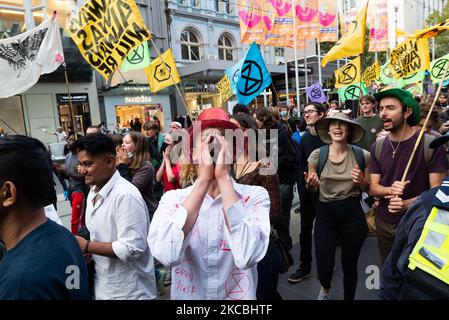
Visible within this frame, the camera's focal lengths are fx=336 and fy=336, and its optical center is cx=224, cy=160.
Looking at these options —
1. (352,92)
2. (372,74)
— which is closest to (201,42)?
(372,74)

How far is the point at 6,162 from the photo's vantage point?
1.29 metres

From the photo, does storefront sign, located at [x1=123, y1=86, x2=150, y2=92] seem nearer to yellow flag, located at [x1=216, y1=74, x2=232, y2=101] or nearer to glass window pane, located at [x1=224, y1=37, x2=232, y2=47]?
glass window pane, located at [x1=224, y1=37, x2=232, y2=47]

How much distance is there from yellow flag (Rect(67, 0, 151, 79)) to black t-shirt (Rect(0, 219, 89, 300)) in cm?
380

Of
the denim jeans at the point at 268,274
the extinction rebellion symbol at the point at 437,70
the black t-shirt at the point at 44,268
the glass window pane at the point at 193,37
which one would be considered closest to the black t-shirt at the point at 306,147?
the denim jeans at the point at 268,274

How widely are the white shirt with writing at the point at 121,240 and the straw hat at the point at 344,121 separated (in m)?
1.92

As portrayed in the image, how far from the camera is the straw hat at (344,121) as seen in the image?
3.10 m

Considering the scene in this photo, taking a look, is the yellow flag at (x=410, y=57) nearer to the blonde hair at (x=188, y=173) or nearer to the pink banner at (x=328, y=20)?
the blonde hair at (x=188, y=173)

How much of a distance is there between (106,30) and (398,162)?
4043 millimetres

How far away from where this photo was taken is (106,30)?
4.66m
